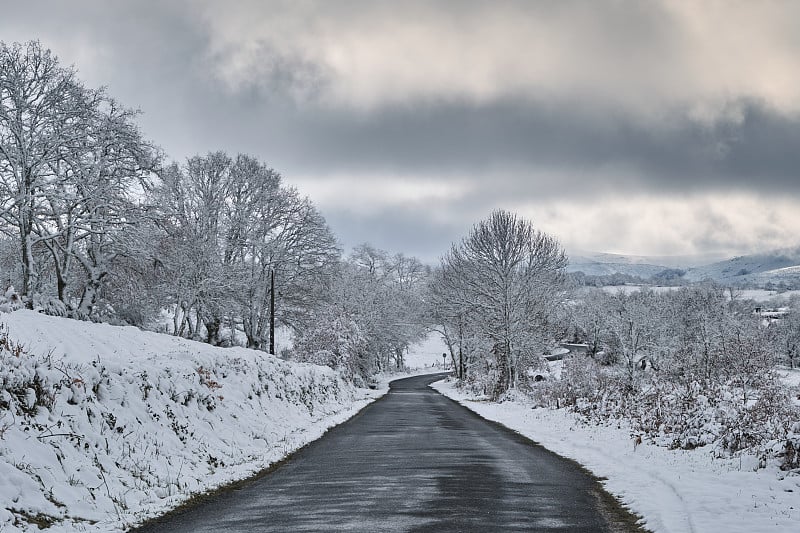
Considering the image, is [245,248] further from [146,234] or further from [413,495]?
[413,495]

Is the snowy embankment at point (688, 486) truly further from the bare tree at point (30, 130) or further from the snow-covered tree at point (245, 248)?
the snow-covered tree at point (245, 248)

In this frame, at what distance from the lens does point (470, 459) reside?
1357 centimetres

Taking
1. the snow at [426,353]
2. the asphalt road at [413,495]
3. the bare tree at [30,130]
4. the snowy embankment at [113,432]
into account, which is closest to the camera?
the asphalt road at [413,495]

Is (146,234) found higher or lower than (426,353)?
Answer: higher

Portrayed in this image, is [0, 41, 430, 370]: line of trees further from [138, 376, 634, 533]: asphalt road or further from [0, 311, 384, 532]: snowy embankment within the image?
[138, 376, 634, 533]: asphalt road

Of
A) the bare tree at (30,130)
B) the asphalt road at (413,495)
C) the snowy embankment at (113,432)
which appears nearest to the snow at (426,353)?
the bare tree at (30,130)

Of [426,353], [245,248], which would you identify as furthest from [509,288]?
[426,353]

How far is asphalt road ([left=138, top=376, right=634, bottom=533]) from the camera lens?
769cm

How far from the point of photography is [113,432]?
1043cm

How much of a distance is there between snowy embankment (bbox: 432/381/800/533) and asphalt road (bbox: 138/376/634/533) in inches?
22.7

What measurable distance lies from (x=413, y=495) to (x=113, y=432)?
16.3 ft

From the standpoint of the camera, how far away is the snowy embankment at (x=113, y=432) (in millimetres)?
7914

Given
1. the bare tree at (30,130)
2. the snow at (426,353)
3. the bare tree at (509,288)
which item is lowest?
the snow at (426,353)

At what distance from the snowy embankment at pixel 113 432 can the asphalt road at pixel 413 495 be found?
849mm
